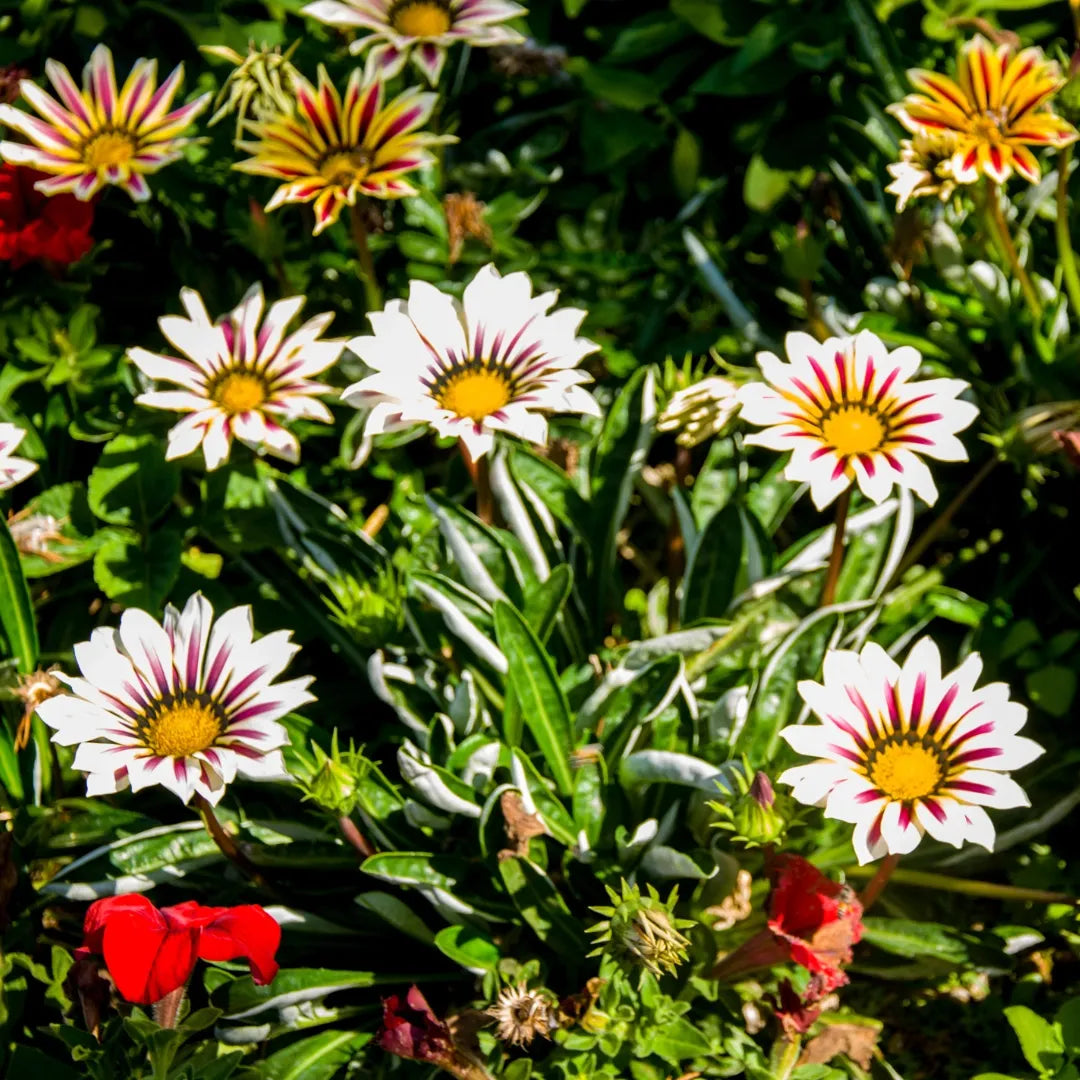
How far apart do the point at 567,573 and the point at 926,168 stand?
29.7 inches

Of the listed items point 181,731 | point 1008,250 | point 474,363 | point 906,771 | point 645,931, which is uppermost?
point 1008,250

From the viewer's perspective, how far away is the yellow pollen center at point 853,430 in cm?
157

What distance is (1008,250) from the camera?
1996 millimetres

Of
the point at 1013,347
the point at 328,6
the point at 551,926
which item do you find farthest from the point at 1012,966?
the point at 328,6

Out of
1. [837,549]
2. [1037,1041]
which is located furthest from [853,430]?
[1037,1041]

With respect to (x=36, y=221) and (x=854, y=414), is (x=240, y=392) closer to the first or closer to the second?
(x=36, y=221)

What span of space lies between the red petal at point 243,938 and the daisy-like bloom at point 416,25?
121cm

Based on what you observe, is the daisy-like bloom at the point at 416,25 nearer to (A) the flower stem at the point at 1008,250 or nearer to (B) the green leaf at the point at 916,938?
(A) the flower stem at the point at 1008,250

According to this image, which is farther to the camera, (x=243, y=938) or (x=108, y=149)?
(x=108, y=149)

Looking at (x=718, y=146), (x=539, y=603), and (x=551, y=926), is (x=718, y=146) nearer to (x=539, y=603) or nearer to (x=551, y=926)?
(x=539, y=603)

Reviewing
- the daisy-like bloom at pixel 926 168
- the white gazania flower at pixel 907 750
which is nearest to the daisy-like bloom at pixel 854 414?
the white gazania flower at pixel 907 750

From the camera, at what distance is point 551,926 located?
1.65 m

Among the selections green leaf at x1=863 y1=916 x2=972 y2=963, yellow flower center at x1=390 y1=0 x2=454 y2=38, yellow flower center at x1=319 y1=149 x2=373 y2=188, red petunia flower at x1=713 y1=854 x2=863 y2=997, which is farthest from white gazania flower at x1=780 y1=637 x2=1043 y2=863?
yellow flower center at x1=390 y1=0 x2=454 y2=38

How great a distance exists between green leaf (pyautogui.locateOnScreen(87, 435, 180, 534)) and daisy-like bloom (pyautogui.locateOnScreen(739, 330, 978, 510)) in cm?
85
